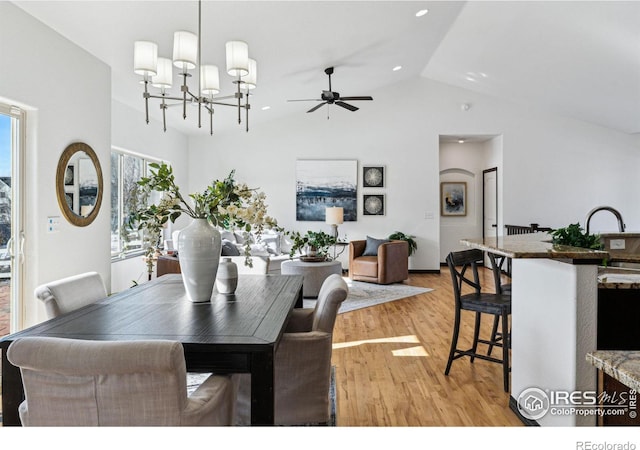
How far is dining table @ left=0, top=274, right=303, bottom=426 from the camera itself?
1.44m

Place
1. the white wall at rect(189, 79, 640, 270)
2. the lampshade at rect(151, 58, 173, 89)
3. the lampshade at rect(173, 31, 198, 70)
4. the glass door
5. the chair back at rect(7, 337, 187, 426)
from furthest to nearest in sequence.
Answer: the white wall at rect(189, 79, 640, 270), the glass door, the lampshade at rect(151, 58, 173, 89), the lampshade at rect(173, 31, 198, 70), the chair back at rect(7, 337, 187, 426)

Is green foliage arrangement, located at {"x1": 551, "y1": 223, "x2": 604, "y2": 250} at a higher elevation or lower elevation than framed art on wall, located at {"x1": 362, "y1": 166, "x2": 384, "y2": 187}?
lower

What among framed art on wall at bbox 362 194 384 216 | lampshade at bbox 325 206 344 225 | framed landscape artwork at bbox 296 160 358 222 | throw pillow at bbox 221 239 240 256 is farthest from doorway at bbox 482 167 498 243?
throw pillow at bbox 221 239 240 256

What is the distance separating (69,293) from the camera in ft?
6.67

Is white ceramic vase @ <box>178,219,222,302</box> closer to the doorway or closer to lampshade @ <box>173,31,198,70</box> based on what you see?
lampshade @ <box>173,31,198,70</box>

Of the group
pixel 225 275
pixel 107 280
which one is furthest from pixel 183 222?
pixel 225 275

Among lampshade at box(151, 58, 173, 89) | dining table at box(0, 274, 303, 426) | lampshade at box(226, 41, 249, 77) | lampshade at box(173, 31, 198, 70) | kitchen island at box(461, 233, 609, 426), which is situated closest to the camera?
dining table at box(0, 274, 303, 426)

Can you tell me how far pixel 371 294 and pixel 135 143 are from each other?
400 centimetres

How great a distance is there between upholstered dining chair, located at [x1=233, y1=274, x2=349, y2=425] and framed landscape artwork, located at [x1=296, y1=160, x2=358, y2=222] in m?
6.16

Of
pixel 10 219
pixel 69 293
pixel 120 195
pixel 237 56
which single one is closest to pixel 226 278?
pixel 69 293

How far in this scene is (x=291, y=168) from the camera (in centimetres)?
823

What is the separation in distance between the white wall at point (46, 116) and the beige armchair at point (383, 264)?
13.2ft
